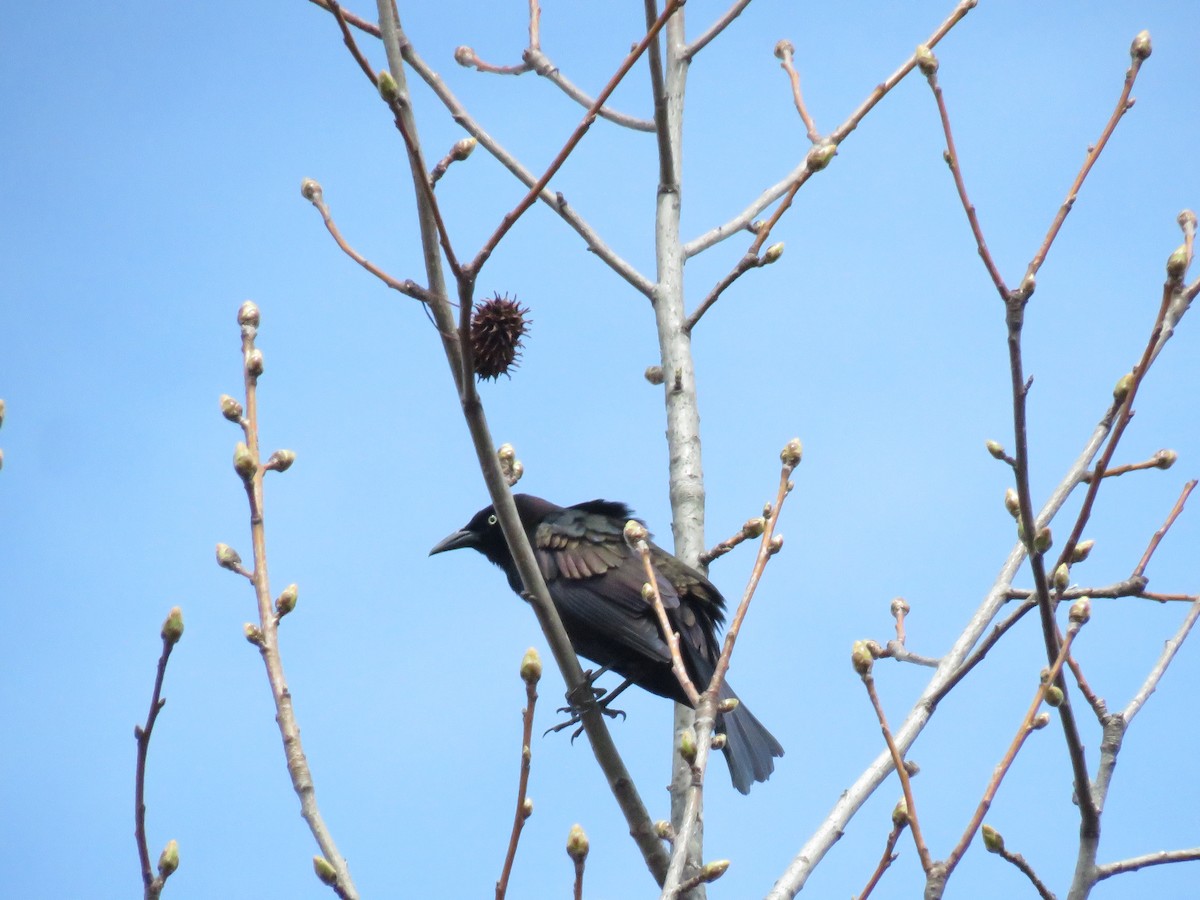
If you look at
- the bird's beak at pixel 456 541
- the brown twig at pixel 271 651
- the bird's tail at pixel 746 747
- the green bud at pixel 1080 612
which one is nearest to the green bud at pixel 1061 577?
the green bud at pixel 1080 612

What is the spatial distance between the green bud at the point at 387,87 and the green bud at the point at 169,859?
1404 mm

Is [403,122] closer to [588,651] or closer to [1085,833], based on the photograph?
[1085,833]

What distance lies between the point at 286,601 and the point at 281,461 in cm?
29

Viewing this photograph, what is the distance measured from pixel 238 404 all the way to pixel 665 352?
7.73 ft

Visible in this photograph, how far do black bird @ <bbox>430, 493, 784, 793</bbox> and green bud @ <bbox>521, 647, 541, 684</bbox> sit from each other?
2.45 metres

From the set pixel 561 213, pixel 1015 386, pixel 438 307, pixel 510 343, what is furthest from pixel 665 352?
pixel 1015 386

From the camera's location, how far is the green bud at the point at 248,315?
267 centimetres

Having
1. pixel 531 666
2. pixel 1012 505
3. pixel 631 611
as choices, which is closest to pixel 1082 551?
pixel 1012 505

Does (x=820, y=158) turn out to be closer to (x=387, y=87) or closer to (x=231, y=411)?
(x=387, y=87)

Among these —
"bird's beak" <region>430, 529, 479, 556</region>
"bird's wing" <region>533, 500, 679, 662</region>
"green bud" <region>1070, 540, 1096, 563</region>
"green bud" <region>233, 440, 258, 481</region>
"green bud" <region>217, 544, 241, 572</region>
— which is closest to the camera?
"green bud" <region>233, 440, 258, 481</region>

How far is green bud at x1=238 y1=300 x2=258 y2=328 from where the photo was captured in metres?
2.67

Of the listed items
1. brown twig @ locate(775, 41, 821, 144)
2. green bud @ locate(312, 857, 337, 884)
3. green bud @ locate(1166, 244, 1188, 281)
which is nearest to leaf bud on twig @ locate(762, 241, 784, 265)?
brown twig @ locate(775, 41, 821, 144)

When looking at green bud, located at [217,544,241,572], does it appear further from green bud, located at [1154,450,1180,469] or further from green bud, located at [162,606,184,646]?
green bud, located at [1154,450,1180,469]

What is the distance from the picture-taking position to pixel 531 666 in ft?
7.04
